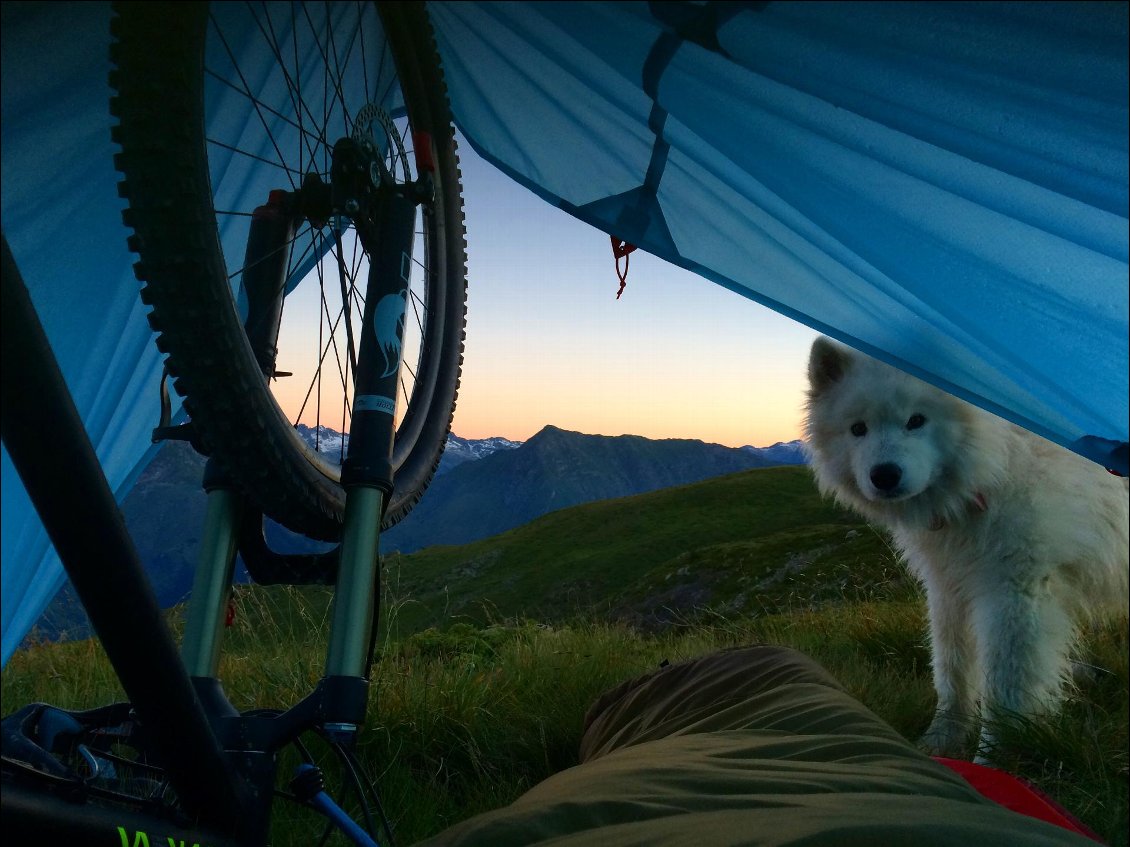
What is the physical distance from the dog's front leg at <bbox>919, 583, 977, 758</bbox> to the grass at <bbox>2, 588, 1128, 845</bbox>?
0.10 m

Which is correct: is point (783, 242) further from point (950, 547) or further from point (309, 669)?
point (309, 669)

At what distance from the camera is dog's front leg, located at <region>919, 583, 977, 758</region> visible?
2.98 metres

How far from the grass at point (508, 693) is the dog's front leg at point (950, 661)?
10cm

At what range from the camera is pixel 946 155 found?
175cm

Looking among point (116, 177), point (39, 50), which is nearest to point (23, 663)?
point (116, 177)

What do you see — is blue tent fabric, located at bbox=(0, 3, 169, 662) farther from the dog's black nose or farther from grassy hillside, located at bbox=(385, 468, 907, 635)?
grassy hillside, located at bbox=(385, 468, 907, 635)

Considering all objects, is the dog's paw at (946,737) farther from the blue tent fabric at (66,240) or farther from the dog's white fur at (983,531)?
the blue tent fabric at (66,240)

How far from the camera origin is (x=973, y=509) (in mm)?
3369

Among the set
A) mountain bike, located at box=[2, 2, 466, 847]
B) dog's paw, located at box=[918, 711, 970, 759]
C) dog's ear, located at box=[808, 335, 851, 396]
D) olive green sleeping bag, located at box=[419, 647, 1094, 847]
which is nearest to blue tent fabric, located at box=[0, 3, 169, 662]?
mountain bike, located at box=[2, 2, 466, 847]

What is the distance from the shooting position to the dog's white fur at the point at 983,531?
121 inches

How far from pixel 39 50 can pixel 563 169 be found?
1.47m

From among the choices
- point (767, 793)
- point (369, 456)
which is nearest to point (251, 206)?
point (369, 456)

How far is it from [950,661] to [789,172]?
7.47 feet

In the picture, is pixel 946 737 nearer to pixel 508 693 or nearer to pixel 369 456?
pixel 508 693
